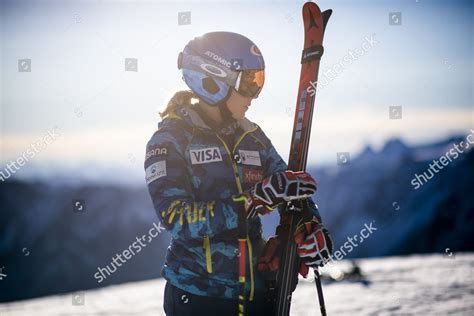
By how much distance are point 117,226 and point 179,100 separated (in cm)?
17297

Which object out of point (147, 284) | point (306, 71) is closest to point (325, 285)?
point (147, 284)

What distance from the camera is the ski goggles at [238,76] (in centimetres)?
380

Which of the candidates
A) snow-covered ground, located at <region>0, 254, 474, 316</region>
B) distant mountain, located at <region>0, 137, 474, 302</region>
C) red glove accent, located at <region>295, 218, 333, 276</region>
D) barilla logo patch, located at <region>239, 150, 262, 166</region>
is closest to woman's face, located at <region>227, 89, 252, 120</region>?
barilla logo patch, located at <region>239, 150, 262, 166</region>

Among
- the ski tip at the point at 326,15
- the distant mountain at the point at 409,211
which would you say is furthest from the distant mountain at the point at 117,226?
the ski tip at the point at 326,15

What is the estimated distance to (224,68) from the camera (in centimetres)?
382

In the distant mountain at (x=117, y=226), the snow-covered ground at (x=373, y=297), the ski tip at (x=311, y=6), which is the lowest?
the distant mountain at (x=117, y=226)

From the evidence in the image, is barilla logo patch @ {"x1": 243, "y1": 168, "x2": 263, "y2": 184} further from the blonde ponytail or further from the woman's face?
the blonde ponytail

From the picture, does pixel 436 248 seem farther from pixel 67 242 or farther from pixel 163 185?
pixel 163 185

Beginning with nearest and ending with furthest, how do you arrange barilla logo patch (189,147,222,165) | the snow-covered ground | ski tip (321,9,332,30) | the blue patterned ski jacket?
the blue patterned ski jacket < barilla logo patch (189,147,222,165) < ski tip (321,9,332,30) < the snow-covered ground

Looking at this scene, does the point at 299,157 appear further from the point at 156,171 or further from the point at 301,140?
the point at 156,171

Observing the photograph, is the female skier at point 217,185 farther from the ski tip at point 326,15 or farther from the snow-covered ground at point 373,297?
the snow-covered ground at point 373,297

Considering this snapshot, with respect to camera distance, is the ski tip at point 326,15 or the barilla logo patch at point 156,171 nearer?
the barilla logo patch at point 156,171

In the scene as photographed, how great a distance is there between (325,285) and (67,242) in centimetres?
16653

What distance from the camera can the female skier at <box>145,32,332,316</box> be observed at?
3.41 meters
